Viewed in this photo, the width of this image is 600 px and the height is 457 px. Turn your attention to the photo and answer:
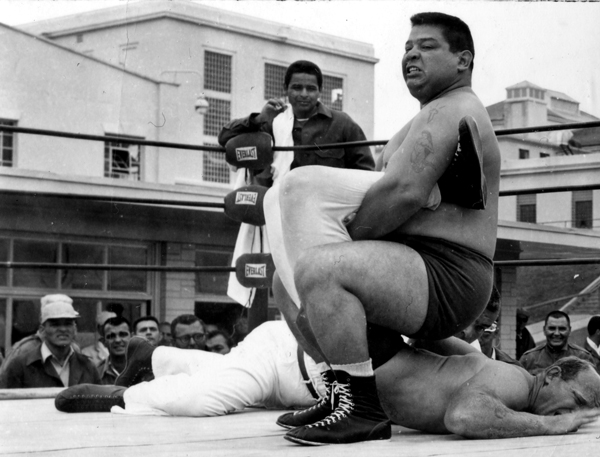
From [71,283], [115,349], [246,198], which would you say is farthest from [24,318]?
[246,198]

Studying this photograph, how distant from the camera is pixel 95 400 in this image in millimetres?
2773

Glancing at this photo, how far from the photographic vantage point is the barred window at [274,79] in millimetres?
15603

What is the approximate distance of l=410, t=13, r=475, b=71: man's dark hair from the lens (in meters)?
2.11

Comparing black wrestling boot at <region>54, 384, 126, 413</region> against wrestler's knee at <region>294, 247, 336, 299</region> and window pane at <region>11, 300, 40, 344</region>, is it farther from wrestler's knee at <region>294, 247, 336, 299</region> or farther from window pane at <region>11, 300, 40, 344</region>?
window pane at <region>11, 300, 40, 344</region>

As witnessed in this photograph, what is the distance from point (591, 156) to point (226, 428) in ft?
31.9

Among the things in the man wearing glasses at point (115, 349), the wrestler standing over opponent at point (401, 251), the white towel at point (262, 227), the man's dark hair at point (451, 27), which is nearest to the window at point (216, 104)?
the man wearing glasses at point (115, 349)

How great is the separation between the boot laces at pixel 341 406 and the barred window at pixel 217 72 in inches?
557

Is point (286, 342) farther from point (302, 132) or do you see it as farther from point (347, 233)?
point (302, 132)

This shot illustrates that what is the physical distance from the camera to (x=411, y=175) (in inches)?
76.5

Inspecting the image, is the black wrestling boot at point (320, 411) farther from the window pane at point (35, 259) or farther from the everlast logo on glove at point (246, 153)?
the window pane at point (35, 259)

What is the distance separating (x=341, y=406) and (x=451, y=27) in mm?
900

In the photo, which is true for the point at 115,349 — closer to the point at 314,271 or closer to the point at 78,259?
the point at 314,271

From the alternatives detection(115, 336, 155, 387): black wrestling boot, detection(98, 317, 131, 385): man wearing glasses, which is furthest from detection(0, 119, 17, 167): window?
detection(115, 336, 155, 387): black wrestling boot

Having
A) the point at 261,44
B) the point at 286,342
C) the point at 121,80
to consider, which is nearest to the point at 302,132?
the point at 286,342
